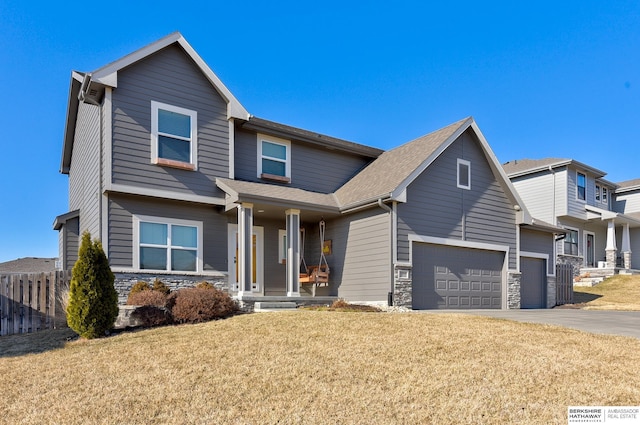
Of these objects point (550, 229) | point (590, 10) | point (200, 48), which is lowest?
point (550, 229)

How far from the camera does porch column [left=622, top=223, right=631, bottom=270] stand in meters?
29.7

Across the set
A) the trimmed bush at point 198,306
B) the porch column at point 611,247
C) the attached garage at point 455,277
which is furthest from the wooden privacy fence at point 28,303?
the porch column at point 611,247

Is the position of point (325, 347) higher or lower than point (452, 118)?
lower

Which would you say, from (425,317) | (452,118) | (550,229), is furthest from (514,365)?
(550,229)

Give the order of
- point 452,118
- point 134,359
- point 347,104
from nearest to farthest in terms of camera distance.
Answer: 1. point 134,359
2. point 452,118
3. point 347,104

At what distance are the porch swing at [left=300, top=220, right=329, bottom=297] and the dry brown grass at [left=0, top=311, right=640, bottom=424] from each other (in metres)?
5.57

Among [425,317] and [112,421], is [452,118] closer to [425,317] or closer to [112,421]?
[425,317]

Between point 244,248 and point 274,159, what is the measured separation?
4166 mm

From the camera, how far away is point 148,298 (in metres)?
11.4

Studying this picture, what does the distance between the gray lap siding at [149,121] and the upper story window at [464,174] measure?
7.78 meters

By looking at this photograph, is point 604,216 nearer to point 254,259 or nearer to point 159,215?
point 254,259

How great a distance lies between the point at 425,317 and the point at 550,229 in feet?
34.6

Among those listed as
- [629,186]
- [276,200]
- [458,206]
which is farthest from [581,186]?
[276,200]

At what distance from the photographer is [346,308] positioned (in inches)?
520
